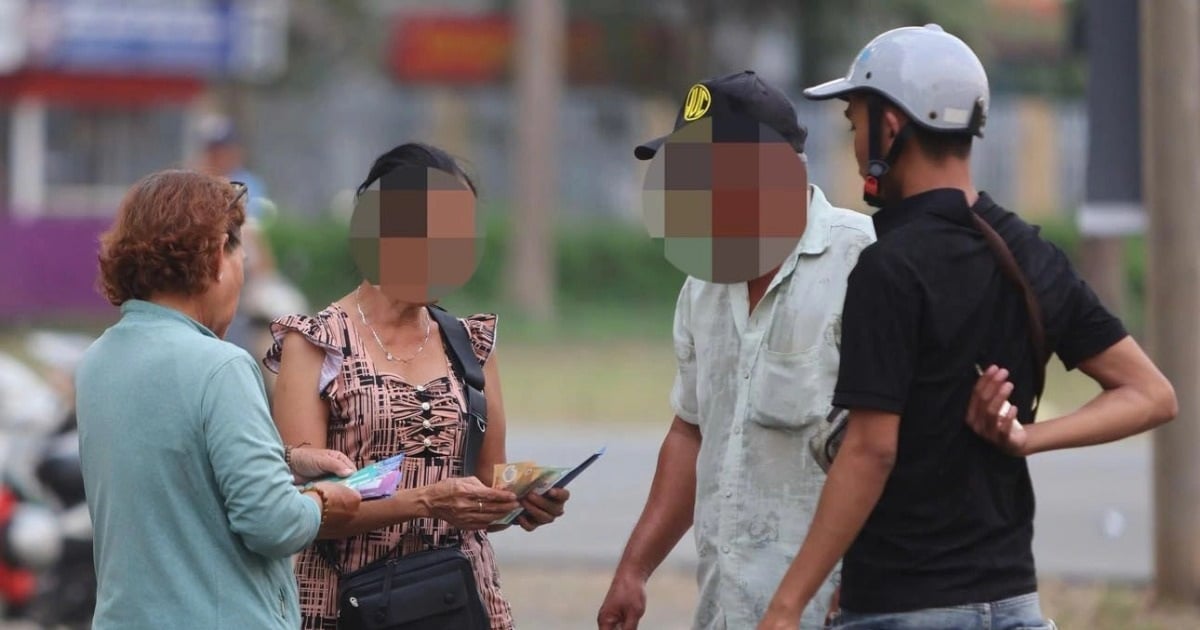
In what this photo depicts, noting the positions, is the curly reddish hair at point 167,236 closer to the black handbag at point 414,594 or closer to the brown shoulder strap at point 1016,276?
the black handbag at point 414,594

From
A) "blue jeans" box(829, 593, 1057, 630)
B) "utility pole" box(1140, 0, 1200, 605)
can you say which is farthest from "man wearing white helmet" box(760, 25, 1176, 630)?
"utility pole" box(1140, 0, 1200, 605)

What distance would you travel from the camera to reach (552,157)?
26.7 metres

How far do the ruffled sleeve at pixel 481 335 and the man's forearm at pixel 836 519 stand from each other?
1065mm

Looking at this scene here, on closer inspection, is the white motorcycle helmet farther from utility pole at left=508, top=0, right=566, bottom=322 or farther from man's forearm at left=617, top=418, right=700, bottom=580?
utility pole at left=508, top=0, right=566, bottom=322

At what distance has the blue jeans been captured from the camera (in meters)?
3.27

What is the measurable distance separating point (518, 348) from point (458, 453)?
1822 centimetres

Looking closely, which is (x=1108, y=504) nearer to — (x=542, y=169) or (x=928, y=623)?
(x=928, y=623)

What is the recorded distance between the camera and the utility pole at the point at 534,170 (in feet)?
84.6

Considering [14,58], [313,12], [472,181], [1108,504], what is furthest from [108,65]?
[472,181]

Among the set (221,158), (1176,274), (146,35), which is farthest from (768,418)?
(146,35)

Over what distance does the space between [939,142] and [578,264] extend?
2469 centimetres

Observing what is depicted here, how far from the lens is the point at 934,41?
3.35m

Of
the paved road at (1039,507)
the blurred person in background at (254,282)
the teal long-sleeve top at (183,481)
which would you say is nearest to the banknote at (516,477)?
the teal long-sleeve top at (183,481)

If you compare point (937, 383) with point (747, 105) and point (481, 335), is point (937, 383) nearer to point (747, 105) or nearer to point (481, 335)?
point (747, 105)
